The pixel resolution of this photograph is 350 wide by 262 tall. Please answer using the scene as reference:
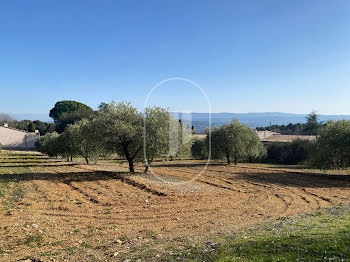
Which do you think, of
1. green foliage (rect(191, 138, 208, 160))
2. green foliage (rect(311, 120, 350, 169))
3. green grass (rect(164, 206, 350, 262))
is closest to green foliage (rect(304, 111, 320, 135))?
green foliage (rect(191, 138, 208, 160))

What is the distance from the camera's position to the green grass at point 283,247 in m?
8.04

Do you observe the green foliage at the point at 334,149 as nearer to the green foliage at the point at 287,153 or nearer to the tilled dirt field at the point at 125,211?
the tilled dirt field at the point at 125,211

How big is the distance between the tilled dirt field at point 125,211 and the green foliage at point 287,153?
181 ft

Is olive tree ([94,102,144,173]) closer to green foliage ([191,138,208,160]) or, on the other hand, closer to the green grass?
the green grass

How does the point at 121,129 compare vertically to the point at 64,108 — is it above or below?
below

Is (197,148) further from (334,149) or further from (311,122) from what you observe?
(311,122)

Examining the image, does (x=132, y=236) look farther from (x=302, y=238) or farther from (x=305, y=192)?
(x=305, y=192)

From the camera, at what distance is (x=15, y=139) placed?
352 ft

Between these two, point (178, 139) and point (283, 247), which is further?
point (178, 139)

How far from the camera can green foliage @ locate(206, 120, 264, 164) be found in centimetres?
5084

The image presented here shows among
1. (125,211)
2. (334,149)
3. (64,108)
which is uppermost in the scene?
(64,108)

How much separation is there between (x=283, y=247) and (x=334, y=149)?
30.8m

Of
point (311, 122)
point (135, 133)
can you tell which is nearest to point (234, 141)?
point (135, 133)

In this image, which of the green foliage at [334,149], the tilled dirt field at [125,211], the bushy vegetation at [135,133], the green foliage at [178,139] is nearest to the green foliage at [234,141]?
the green foliage at [334,149]
